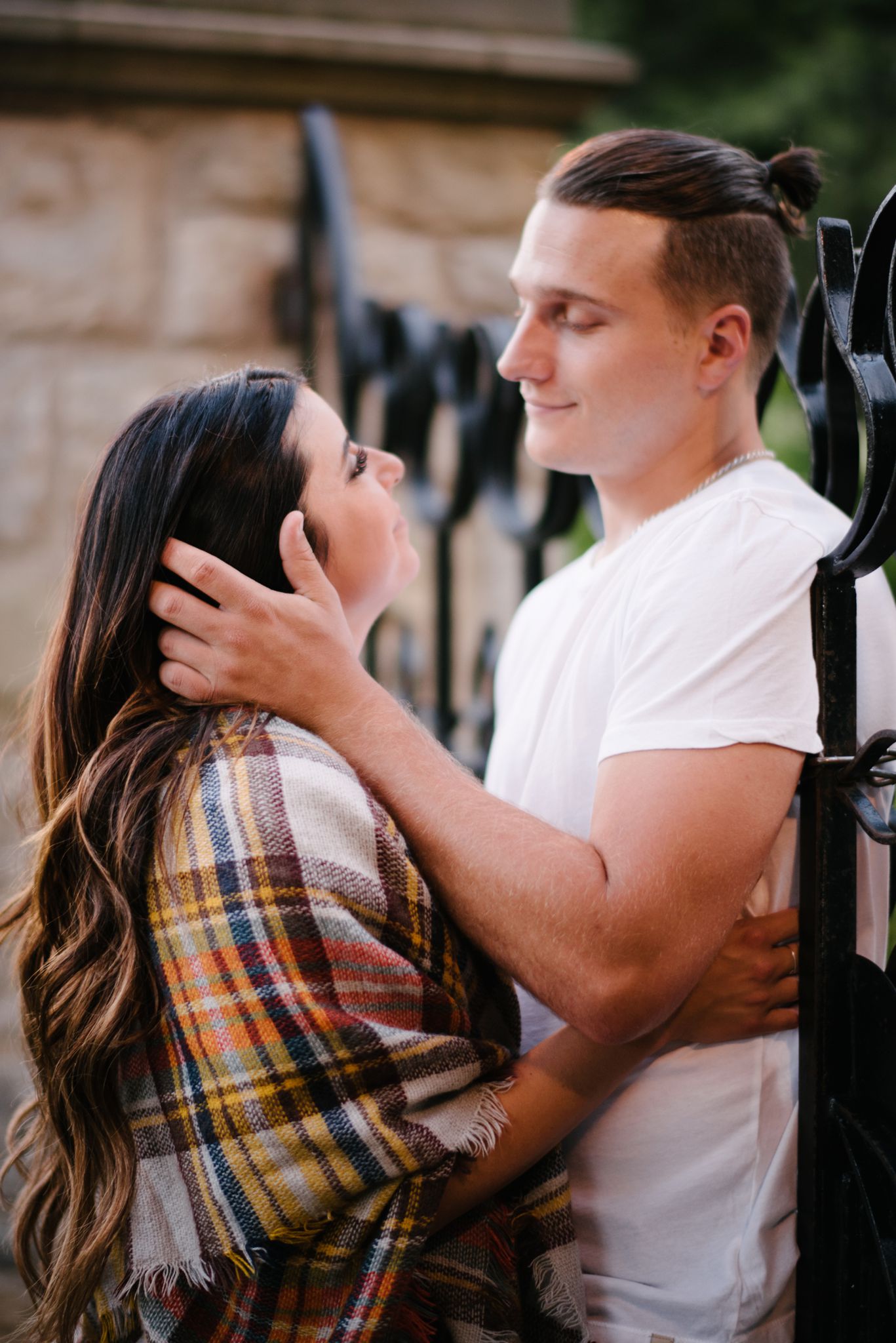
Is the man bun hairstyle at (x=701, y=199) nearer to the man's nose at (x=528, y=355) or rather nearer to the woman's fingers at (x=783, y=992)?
the man's nose at (x=528, y=355)

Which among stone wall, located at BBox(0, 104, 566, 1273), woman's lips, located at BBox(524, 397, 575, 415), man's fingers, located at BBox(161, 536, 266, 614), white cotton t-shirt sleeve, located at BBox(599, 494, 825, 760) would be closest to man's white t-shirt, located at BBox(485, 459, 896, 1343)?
white cotton t-shirt sleeve, located at BBox(599, 494, 825, 760)

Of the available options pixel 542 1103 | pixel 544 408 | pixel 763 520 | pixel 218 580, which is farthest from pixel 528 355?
pixel 542 1103

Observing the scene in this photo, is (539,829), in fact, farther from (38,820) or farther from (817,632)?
(38,820)

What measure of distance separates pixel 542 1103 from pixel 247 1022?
1.18 ft

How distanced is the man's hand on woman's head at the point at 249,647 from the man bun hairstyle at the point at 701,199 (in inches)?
26.1

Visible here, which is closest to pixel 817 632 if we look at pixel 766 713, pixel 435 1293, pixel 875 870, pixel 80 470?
pixel 766 713

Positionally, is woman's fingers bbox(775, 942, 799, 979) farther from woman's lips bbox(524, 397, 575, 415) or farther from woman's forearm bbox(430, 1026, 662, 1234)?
woman's lips bbox(524, 397, 575, 415)

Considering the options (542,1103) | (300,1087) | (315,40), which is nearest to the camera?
(300,1087)

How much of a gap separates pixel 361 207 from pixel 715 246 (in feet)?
5.30

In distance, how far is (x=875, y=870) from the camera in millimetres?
1564

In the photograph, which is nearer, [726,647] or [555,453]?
[726,647]

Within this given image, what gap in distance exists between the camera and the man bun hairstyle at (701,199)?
5.37 ft

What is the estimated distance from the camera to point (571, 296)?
5.47 feet

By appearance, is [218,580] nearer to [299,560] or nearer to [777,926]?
[299,560]
